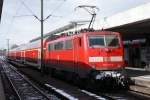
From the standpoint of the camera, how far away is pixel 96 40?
707 inches

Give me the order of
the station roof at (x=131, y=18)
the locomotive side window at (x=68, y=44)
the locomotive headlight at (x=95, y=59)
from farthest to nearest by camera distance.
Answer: the station roof at (x=131, y=18) → the locomotive side window at (x=68, y=44) → the locomotive headlight at (x=95, y=59)

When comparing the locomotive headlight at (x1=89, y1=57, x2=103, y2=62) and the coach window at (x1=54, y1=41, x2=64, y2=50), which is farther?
the coach window at (x1=54, y1=41, x2=64, y2=50)

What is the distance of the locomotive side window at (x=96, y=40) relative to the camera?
17.8 meters

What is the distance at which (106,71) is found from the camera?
56.5 feet

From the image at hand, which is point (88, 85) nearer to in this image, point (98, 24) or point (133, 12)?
point (133, 12)

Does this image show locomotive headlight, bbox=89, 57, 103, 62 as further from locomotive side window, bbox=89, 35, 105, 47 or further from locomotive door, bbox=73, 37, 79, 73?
locomotive door, bbox=73, 37, 79, 73

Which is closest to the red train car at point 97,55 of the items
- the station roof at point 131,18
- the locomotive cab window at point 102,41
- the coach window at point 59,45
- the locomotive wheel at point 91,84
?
the locomotive cab window at point 102,41

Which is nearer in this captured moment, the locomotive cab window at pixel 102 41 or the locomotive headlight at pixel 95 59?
the locomotive headlight at pixel 95 59

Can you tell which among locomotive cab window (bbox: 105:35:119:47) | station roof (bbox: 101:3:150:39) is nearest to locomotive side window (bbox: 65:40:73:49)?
locomotive cab window (bbox: 105:35:119:47)

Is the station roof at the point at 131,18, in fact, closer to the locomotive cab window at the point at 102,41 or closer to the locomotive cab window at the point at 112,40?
the locomotive cab window at the point at 112,40

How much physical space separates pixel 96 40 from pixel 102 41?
30 centimetres

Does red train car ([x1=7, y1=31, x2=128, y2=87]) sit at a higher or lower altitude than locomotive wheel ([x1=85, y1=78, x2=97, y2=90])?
higher

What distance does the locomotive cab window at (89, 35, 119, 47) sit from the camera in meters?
17.8

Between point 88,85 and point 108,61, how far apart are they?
5.13 feet
